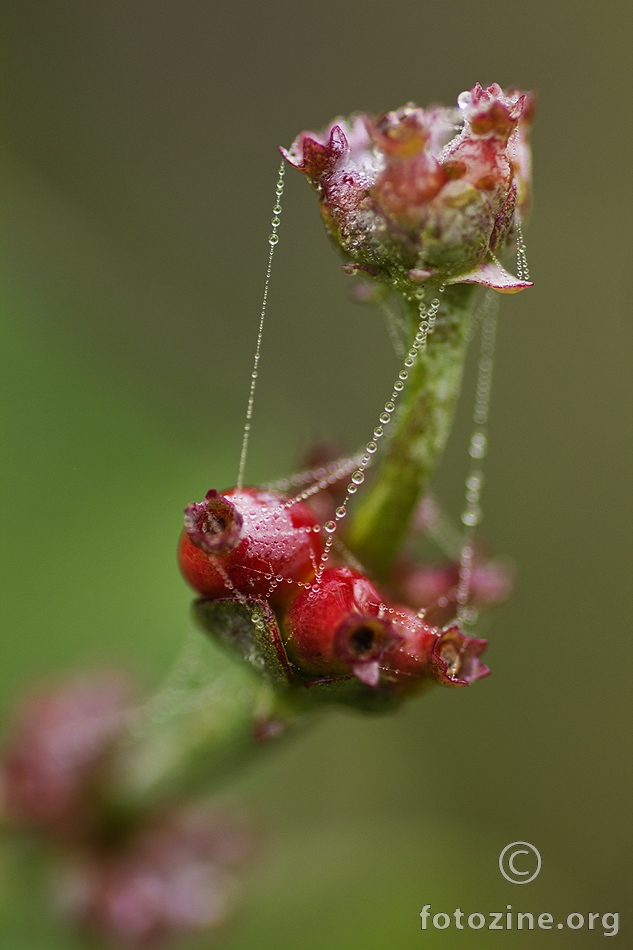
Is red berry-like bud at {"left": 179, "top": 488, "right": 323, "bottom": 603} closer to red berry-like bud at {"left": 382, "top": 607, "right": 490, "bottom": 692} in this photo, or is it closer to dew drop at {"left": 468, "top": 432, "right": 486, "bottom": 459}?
red berry-like bud at {"left": 382, "top": 607, "right": 490, "bottom": 692}

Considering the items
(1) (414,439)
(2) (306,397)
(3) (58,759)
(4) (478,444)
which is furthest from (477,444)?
(1) (414,439)

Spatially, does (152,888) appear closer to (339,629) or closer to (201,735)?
(201,735)

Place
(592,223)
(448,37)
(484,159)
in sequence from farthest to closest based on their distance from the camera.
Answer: (448,37), (592,223), (484,159)

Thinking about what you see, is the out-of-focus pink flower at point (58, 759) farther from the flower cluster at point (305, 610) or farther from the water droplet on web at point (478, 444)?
the water droplet on web at point (478, 444)

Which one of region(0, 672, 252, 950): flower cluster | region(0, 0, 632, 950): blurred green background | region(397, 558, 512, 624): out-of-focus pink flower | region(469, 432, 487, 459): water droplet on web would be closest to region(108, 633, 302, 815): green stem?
region(0, 672, 252, 950): flower cluster

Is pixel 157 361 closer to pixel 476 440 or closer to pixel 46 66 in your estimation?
pixel 476 440

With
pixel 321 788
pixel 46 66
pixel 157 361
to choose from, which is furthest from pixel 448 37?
pixel 321 788
